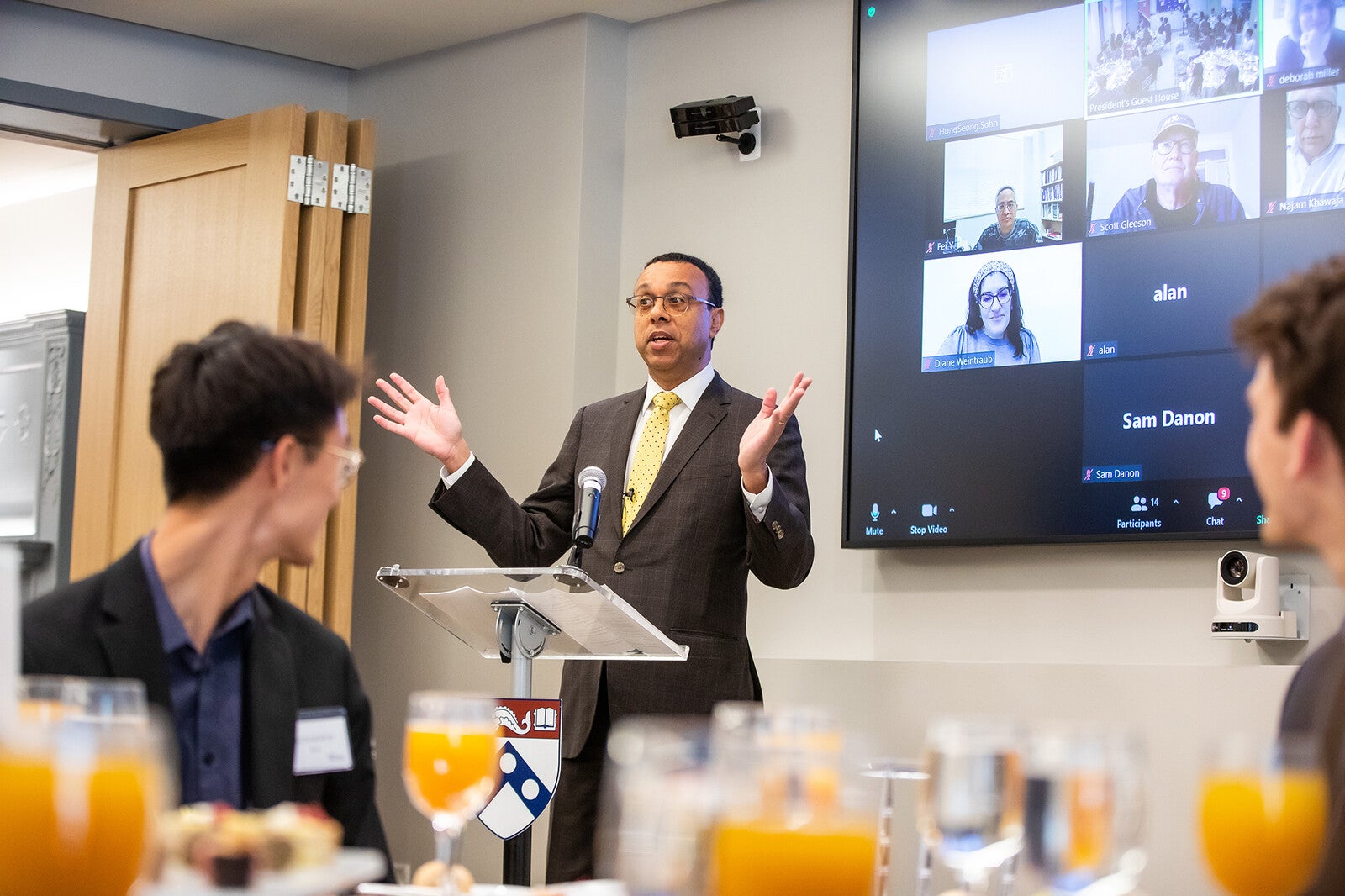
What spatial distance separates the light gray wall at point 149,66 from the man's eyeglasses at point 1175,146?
314 centimetres

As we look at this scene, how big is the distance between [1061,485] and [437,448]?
1.55m

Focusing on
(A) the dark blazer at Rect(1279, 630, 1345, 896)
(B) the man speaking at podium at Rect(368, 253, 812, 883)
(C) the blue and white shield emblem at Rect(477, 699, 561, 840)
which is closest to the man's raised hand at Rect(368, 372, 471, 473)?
(B) the man speaking at podium at Rect(368, 253, 812, 883)

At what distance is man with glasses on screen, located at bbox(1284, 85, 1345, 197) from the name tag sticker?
2.65 meters

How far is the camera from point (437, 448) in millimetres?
3379

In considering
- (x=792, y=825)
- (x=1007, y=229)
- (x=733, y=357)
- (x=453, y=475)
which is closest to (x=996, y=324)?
→ (x=1007, y=229)

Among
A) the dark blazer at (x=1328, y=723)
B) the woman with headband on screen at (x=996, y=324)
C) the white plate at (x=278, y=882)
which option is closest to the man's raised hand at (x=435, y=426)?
the woman with headband on screen at (x=996, y=324)

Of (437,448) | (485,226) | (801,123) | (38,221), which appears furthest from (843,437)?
(38,221)

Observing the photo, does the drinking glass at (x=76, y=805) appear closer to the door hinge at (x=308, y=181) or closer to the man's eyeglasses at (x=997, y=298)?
the man's eyeglasses at (x=997, y=298)

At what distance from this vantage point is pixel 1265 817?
37.9 inches

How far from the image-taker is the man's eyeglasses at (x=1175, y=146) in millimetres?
3572

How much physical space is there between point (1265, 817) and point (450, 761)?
0.67m

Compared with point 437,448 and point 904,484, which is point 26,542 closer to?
point 437,448

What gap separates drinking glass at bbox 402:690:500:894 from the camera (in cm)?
130

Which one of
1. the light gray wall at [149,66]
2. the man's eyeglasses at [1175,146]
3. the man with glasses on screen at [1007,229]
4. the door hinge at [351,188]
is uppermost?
the light gray wall at [149,66]
